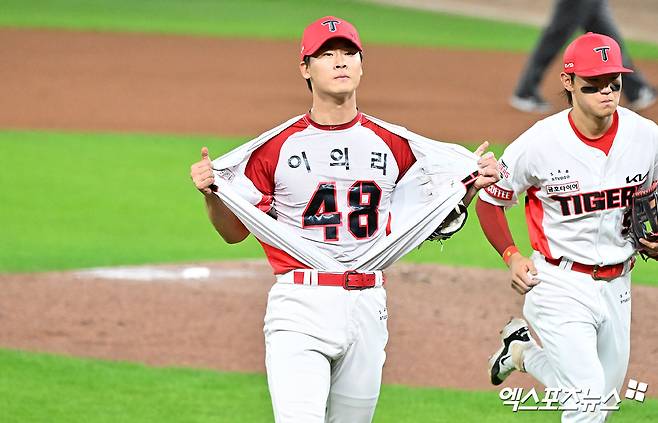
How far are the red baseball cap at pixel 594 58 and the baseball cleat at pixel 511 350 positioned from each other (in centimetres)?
164

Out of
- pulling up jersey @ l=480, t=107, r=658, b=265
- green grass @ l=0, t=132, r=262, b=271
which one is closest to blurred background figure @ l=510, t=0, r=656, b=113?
green grass @ l=0, t=132, r=262, b=271

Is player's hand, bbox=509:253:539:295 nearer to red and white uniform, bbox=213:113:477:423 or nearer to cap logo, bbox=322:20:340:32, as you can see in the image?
red and white uniform, bbox=213:113:477:423

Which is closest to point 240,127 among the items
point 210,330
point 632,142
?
point 210,330

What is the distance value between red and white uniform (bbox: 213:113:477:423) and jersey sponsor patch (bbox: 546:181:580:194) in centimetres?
70

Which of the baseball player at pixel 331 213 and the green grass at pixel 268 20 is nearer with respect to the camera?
the baseball player at pixel 331 213

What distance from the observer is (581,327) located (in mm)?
6719

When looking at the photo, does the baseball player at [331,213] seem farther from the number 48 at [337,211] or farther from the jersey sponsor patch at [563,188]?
the jersey sponsor patch at [563,188]

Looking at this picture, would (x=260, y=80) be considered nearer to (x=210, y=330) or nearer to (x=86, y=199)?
(x=86, y=199)

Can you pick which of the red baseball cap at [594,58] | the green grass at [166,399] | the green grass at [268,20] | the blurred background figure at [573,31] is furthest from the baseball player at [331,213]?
the green grass at [268,20]

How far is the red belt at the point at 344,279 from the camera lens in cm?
603

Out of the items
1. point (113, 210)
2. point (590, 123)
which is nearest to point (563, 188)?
point (590, 123)

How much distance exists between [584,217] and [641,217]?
271 millimetres

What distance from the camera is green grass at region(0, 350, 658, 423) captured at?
324 inches

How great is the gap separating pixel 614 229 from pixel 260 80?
16646 millimetres
